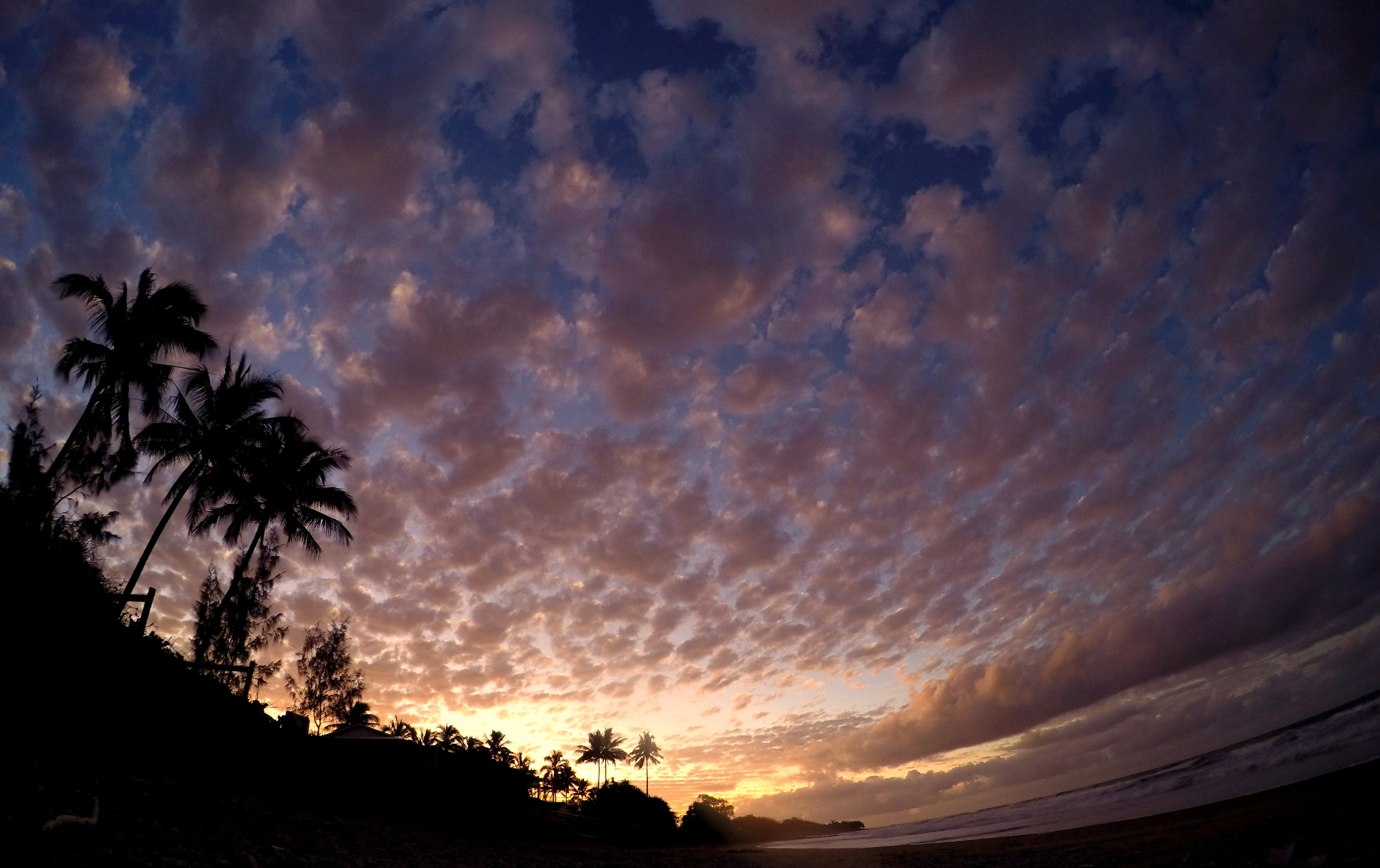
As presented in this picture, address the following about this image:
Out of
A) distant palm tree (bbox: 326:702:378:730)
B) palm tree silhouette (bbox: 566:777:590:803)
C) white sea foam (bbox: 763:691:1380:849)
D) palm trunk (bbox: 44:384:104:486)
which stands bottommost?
white sea foam (bbox: 763:691:1380:849)

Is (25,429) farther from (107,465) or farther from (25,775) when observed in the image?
(25,775)

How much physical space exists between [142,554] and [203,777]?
45.4 feet

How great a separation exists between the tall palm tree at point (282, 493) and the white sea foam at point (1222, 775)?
3439 centimetres

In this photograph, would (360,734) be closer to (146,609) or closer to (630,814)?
(146,609)

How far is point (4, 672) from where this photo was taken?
9.05 meters

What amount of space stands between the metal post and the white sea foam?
3107 centimetres

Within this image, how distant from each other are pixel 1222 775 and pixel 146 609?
36.3m

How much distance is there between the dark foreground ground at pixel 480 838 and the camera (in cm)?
742

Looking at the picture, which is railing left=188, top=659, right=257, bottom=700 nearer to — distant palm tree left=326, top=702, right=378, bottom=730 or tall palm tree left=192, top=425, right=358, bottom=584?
tall palm tree left=192, top=425, right=358, bottom=584

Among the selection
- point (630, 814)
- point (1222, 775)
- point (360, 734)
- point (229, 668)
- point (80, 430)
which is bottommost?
point (1222, 775)

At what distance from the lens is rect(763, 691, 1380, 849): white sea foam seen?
18.7 meters

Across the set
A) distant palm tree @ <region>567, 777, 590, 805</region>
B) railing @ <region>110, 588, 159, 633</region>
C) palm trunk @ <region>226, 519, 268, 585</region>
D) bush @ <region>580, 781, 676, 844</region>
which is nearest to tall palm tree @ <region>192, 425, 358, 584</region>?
palm trunk @ <region>226, 519, 268, 585</region>

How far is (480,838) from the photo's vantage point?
21.4 meters

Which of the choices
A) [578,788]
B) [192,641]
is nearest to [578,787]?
[578,788]
